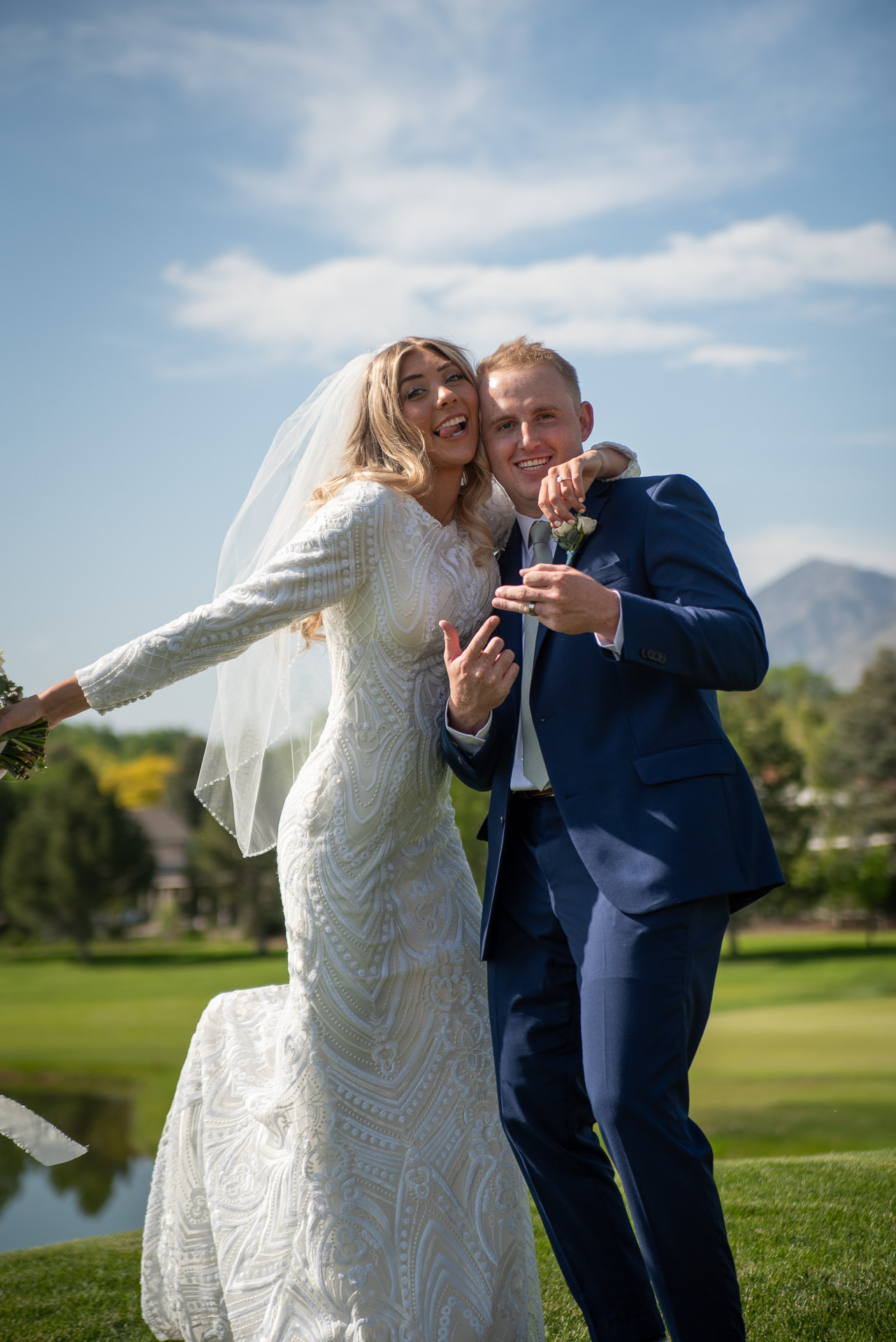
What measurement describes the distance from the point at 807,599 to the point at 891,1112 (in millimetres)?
184723

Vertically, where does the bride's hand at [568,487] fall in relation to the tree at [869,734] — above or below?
above

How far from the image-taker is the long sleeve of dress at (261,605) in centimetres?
291

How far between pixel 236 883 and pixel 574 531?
5371 centimetres

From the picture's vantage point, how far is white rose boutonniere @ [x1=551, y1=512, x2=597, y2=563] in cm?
281

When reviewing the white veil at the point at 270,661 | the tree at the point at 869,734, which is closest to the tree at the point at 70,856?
the tree at the point at 869,734

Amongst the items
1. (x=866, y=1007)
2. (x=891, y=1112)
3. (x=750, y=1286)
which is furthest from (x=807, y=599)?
(x=750, y=1286)

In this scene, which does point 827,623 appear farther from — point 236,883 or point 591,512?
point 591,512

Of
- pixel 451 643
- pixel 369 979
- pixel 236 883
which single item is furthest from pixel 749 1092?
pixel 236 883

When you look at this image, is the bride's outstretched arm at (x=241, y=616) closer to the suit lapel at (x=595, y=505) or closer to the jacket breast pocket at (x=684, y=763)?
the suit lapel at (x=595, y=505)

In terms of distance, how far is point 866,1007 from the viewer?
37312 mm

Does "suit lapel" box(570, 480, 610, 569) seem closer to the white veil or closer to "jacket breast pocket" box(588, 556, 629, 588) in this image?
"jacket breast pocket" box(588, 556, 629, 588)

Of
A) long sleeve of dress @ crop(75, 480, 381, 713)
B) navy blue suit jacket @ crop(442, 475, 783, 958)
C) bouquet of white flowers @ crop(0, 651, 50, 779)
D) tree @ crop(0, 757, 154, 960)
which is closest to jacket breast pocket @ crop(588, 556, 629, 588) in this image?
navy blue suit jacket @ crop(442, 475, 783, 958)

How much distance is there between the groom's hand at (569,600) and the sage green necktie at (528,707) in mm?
419

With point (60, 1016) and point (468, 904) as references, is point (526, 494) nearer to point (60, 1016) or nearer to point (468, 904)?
point (468, 904)
